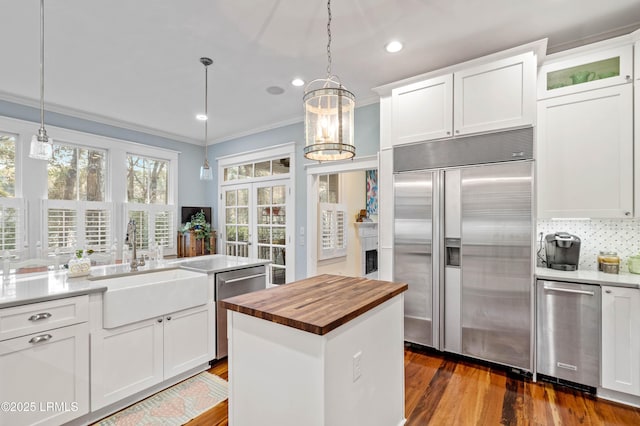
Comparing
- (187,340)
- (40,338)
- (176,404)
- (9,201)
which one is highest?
(9,201)

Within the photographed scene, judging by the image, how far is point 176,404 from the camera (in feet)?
7.21

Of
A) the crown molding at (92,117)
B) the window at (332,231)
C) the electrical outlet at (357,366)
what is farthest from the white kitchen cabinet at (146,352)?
the crown molding at (92,117)

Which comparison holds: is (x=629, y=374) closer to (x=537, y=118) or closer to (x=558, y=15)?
(x=537, y=118)

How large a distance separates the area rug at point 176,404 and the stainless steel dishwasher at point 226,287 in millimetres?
343

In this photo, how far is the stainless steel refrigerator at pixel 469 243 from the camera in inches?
99.3

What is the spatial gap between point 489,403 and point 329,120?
232cm

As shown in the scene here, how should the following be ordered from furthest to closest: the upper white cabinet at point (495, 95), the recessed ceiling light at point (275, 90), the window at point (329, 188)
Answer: the window at point (329, 188)
the recessed ceiling light at point (275, 90)
the upper white cabinet at point (495, 95)

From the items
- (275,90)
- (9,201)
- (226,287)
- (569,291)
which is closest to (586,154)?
(569,291)

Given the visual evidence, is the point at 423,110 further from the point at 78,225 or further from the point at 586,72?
the point at 78,225

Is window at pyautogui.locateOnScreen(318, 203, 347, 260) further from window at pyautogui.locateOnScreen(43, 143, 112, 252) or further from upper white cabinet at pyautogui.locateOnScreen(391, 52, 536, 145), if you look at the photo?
window at pyautogui.locateOnScreen(43, 143, 112, 252)

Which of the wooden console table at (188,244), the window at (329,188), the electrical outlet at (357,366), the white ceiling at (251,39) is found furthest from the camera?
the wooden console table at (188,244)

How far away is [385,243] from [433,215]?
0.61 m

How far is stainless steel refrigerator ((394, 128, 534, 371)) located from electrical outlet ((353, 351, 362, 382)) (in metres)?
1.74

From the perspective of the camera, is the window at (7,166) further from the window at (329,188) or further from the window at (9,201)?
the window at (329,188)
